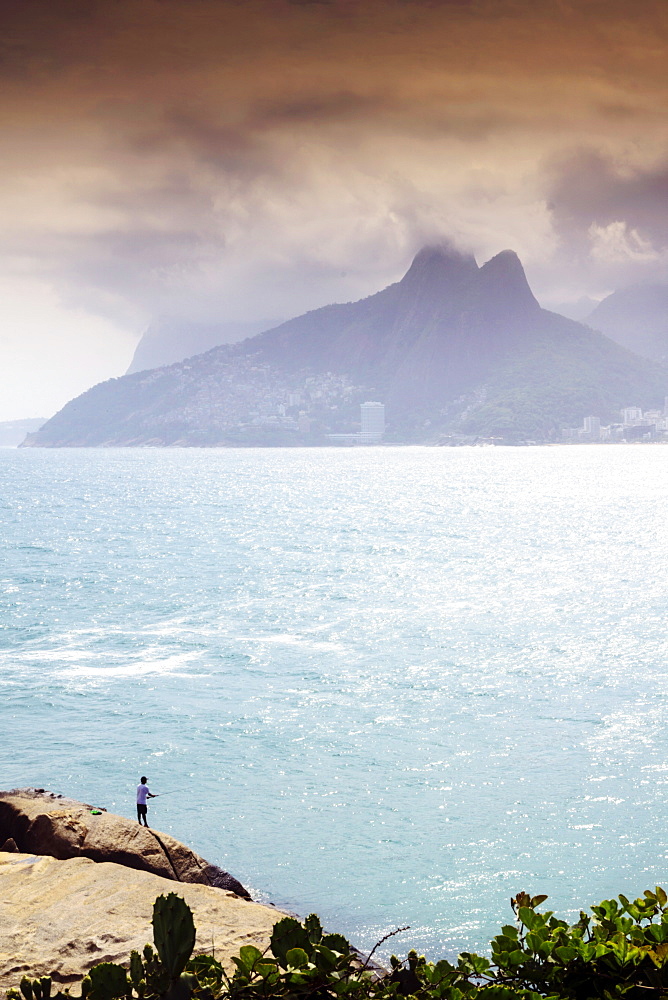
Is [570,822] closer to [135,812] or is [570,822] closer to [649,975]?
[135,812]

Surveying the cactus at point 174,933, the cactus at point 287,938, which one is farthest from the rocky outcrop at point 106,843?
the cactus at point 174,933

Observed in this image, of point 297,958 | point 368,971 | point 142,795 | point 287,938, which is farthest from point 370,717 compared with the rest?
point 297,958

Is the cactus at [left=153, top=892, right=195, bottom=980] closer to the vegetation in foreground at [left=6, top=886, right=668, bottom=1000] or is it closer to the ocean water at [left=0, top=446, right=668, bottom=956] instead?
the vegetation in foreground at [left=6, top=886, right=668, bottom=1000]

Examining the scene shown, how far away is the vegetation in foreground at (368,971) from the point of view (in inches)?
194

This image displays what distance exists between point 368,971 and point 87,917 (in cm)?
713

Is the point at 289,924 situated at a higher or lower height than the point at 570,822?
higher

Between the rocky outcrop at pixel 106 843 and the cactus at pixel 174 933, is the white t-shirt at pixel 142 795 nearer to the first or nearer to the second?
the rocky outcrop at pixel 106 843

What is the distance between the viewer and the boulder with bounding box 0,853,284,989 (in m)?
10.3

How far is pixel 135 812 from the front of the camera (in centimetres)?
2291

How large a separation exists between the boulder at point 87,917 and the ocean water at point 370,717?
6174 mm

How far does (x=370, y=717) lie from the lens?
3077cm

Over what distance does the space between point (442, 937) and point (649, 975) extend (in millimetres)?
13037

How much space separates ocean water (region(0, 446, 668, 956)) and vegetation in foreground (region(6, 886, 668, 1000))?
39.8 ft

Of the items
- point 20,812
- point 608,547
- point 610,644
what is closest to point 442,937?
point 20,812
